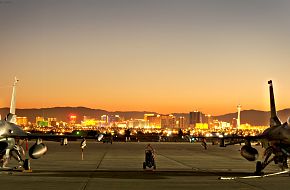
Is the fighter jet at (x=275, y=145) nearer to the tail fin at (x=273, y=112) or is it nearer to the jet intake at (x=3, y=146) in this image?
the tail fin at (x=273, y=112)

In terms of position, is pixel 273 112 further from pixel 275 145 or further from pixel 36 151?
pixel 36 151

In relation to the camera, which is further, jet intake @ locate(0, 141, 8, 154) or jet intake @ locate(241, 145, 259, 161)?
jet intake @ locate(241, 145, 259, 161)

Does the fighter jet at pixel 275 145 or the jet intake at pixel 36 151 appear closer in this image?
the fighter jet at pixel 275 145

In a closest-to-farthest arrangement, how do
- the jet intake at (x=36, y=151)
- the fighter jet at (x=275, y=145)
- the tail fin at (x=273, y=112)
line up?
the fighter jet at (x=275, y=145)
the jet intake at (x=36, y=151)
the tail fin at (x=273, y=112)

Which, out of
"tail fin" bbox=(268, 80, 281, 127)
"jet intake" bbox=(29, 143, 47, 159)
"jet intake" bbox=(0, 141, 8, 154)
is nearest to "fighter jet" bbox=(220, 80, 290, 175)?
"tail fin" bbox=(268, 80, 281, 127)

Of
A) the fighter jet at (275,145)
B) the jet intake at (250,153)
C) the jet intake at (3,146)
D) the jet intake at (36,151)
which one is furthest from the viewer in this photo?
the jet intake at (36,151)

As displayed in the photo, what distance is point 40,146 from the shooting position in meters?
24.6

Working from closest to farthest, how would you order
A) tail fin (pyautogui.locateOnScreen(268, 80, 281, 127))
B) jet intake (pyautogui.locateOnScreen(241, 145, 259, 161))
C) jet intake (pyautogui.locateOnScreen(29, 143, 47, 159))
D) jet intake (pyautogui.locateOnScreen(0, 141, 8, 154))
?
jet intake (pyautogui.locateOnScreen(0, 141, 8, 154)) → jet intake (pyautogui.locateOnScreen(241, 145, 259, 161)) → jet intake (pyautogui.locateOnScreen(29, 143, 47, 159)) → tail fin (pyautogui.locateOnScreen(268, 80, 281, 127))

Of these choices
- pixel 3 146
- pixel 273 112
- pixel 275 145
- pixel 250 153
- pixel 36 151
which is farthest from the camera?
pixel 273 112

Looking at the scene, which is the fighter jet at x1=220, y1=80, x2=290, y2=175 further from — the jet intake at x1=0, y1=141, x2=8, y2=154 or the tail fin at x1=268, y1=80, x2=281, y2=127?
the jet intake at x1=0, y1=141, x2=8, y2=154

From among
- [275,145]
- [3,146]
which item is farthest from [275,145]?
[3,146]

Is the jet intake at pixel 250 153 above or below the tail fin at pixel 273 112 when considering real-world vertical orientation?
below

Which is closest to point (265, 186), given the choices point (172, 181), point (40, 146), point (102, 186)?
point (172, 181)

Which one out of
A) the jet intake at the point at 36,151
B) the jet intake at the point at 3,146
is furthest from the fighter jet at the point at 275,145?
the jet intake at the point at 3,146
